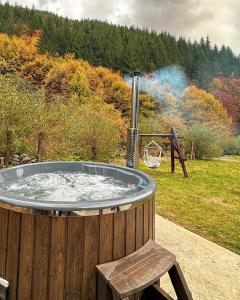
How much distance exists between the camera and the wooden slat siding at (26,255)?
1.46m

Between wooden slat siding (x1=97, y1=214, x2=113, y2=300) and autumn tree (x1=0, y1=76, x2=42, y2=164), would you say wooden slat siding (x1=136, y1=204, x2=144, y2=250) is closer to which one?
wooden slat siding (x1=97, y1=214, x2=113, y2=300)

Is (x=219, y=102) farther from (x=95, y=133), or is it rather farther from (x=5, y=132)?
(x=5, y=132)

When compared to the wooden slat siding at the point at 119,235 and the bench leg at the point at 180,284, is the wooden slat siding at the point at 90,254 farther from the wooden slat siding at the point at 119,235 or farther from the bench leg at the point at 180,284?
the bench leg at the point at 180,284

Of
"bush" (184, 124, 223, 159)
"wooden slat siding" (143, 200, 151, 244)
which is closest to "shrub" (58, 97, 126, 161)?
"bush" (184, 124, 223, 159)

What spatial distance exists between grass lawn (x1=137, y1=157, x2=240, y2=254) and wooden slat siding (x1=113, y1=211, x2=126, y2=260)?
173cm

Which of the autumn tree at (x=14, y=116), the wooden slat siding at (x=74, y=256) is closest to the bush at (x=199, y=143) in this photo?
the autumn tree at (x=14, y=116)

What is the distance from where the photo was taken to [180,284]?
1666 millimetres

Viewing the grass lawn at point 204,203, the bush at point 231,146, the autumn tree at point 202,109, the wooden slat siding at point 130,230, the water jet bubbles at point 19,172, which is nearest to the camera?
the wooden slat siding at point 130,230

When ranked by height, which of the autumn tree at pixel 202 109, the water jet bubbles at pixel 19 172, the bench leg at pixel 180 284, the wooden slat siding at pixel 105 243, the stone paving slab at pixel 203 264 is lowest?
the stone paving slab at pixel 203 264

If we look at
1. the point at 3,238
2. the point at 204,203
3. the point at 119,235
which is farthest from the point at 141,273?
the point at 204,203

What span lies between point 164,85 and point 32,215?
18.9 meters

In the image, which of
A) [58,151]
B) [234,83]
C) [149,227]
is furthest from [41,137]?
[234,83]

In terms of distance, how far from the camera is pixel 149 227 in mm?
1796

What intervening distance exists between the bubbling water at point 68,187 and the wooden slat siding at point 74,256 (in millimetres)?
808
